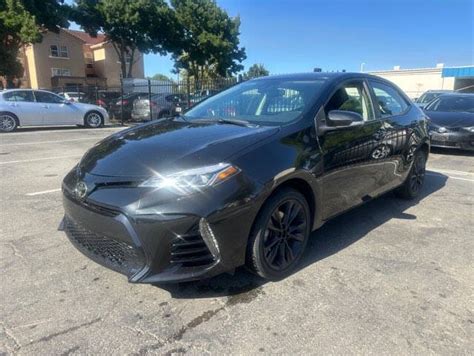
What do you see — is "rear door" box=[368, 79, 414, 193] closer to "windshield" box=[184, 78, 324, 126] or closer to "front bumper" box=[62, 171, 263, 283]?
"windshield" box=[184, 78, 324, 126]

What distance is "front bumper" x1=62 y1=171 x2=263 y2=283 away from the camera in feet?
8.18

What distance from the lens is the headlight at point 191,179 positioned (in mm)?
2549

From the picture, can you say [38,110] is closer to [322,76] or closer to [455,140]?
[322,76]

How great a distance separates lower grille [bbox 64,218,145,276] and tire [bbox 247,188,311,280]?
798mm

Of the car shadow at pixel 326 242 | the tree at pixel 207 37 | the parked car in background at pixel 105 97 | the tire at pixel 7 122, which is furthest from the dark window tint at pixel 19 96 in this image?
the tree at pixel 207 37

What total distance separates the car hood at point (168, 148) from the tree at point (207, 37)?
36.1 metres

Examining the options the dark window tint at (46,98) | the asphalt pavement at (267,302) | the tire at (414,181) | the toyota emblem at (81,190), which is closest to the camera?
the asphalt pavement at (267,302)

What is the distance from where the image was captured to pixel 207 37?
37188 millimetres

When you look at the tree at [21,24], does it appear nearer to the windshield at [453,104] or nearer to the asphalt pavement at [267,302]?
the windshield at [453,104]

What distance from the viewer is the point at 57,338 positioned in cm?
243

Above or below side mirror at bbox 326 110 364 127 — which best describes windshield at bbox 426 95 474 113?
below

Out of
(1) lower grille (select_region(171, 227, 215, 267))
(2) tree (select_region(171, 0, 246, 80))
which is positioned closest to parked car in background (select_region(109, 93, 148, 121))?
(1) lower grille (select_region(171, 227, 215, 267))

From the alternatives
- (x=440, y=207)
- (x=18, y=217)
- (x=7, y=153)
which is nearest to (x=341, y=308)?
(x=440, y=207)

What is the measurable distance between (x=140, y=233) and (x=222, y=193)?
1.88ft
